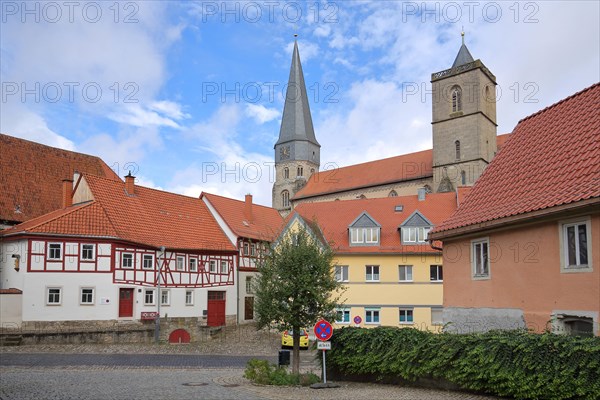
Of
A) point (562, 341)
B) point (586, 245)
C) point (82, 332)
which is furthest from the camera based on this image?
point (82, 332)

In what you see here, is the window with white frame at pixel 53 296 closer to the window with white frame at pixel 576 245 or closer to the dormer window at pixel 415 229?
the dormer window at pixel 415 229

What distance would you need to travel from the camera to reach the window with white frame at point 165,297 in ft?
115

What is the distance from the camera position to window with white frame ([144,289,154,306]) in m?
33.8

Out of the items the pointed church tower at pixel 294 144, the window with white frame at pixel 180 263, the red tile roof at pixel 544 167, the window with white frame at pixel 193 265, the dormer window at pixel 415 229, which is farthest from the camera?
the pointed church tower at pixel 294 144

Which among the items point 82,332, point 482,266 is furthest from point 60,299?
point 482,266

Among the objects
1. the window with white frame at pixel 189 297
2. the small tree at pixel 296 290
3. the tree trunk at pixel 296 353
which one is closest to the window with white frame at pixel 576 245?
the small tree at pixel 296 290

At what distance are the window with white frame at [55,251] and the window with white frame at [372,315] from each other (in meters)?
18.2

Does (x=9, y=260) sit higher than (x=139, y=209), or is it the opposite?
(x=139, y=209)

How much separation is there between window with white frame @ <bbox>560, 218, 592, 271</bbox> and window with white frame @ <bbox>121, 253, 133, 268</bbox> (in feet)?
82.5

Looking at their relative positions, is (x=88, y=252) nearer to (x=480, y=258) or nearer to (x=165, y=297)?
(x=165, y=297)

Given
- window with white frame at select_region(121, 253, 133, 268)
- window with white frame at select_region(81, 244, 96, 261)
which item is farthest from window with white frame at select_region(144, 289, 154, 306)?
window with white frame at select_region(81, 244, 96, 261)

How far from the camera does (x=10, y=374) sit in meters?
18.3

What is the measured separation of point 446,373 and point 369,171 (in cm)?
6675

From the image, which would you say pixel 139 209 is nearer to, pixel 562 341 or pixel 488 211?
pixel 488 211
